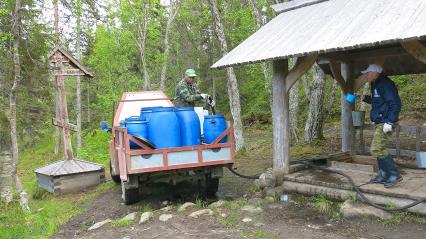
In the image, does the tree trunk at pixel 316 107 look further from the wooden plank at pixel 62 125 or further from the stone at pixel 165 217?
the stone at pixel 165 217

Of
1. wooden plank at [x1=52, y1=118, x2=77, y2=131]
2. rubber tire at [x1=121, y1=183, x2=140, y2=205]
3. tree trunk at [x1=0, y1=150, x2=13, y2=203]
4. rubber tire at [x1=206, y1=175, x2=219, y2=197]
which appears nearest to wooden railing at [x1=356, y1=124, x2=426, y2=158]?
rubber tire at [x1=206, y1=175, x2=219, y2=197]

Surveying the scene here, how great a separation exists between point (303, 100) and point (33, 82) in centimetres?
1507

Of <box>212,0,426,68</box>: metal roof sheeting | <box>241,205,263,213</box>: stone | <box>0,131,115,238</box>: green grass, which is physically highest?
<box>212,0,426,68</box>: metal roof sheeting

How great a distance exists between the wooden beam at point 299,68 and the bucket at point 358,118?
2.26 meters

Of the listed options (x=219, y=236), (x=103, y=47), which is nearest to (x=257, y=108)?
(x=103, y=47)

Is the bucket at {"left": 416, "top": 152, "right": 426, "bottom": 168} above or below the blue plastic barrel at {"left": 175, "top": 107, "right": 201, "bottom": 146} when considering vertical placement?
below

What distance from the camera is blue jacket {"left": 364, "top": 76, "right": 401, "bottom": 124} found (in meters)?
5.81

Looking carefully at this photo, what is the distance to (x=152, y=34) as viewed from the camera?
2017 cm

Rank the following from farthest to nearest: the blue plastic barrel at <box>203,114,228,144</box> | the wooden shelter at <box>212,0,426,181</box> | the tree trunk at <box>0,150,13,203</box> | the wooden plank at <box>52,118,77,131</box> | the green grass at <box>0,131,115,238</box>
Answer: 1. the wooden plank at <box>52,118,77,131</box>
2. the tree trunk at <box>0,150,13,203</box>
3. the blue plastic barrel at <box>203,114,228,144</box>
4. the green grass at <box>0,131,115,238</box>
5. the wooden shelter at <box>212,0,426,181</box>

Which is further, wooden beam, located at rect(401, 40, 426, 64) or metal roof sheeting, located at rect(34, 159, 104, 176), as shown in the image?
metal roof sheeting, located at rect(34, 159, 104, 176)

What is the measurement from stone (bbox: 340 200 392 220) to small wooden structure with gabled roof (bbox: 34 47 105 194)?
6512 mm

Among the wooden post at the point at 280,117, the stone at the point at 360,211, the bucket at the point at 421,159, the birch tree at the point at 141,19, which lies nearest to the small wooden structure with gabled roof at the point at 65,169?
A: the wooden post at the point at 280,117

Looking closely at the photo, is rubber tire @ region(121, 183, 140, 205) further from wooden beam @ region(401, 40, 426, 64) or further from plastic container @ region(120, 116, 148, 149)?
wooden beam @ region(401, 40, 426, 64)

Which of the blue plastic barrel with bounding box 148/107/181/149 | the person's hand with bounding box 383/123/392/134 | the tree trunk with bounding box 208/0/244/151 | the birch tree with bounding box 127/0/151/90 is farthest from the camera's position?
the birch tree with bounding box 127/0/151/90
